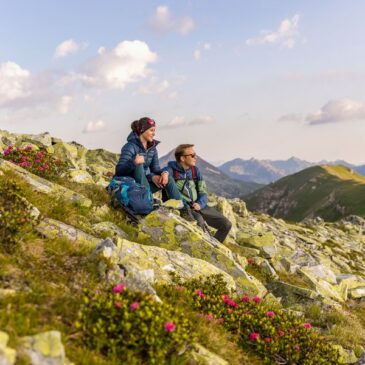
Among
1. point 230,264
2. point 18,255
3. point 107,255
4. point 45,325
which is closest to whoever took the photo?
point 45,325

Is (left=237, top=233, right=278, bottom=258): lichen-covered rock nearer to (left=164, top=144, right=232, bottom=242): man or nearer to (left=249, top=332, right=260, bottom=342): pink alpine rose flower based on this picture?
(left=164, top=144, right=232, bottom=242): man

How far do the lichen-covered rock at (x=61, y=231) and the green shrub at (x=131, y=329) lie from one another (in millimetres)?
2633

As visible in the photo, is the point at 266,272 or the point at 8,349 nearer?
the point at 8,349

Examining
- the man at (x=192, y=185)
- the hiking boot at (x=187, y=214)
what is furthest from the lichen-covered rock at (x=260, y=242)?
the hiking boot at (x=187, y=214)

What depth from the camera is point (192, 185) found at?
15.0 meters

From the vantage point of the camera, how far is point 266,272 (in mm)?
15195

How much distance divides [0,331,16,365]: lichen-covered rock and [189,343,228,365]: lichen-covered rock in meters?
2.63

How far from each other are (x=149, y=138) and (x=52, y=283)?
8.49m

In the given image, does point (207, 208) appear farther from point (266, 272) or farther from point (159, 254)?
point (159, 254)

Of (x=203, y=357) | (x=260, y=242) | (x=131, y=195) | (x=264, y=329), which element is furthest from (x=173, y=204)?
(x=260, y=242)

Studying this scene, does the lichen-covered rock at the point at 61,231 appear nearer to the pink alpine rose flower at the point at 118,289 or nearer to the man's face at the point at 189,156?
the pink alpine rose flower at the point at 118,289

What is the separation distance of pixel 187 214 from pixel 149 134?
11.2ft

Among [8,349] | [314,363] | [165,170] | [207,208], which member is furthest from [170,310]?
[207,208]

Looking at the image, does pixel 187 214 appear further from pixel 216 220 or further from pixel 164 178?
pixel 216 220
